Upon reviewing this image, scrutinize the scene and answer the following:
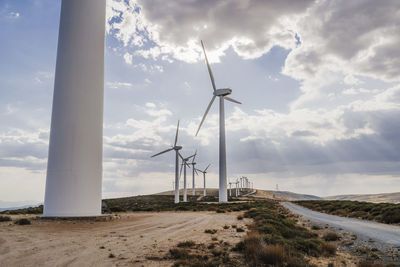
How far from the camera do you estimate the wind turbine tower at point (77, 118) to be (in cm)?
2541

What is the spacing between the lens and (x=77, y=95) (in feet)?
86.9

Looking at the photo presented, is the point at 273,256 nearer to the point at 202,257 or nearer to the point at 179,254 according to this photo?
the point at 202,257

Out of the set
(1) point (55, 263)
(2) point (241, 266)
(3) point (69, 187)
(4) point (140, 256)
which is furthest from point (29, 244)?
(3) point (69, 187)

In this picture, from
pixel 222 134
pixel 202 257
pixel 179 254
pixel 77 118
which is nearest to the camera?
pixel 202 257

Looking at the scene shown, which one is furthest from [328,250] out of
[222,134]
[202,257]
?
[222,134]

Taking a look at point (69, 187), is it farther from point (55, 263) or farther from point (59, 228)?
point (55, 263)

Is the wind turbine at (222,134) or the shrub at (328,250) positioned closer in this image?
the shrub at (328,250)

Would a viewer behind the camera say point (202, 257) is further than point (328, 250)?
No

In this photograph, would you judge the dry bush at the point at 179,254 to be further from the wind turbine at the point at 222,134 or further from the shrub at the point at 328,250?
the wind turbine at the point at 222,134

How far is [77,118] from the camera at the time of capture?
26219 mm

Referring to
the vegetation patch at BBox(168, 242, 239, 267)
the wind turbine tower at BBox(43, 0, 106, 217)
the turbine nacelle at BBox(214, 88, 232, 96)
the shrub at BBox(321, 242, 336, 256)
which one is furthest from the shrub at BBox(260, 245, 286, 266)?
the turbine nacelle at BBox(214, 88, 232, 96)

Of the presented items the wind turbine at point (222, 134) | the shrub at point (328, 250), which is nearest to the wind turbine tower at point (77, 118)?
the shrub at point (328, 250)

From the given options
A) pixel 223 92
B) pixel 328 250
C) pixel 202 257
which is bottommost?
pixel 328 250

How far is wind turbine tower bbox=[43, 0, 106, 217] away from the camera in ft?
83.4
